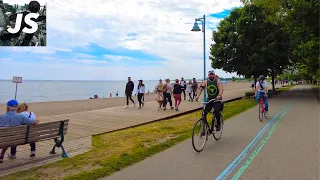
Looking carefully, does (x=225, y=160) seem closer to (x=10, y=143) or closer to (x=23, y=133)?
(x=23, y=133)

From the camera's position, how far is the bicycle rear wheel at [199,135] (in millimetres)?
6624

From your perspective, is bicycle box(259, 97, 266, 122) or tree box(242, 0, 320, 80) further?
tree box(242, 0, 320, 80)

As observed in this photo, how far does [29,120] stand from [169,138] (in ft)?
12.2

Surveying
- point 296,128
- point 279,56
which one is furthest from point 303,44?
point 296,128

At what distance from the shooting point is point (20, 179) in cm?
476

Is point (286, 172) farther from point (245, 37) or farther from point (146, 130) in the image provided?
point (245, 37)

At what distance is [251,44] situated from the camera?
26578mm

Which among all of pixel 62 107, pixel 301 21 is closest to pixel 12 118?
pixel 62 107

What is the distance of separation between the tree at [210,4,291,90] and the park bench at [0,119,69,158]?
21583 millimetres

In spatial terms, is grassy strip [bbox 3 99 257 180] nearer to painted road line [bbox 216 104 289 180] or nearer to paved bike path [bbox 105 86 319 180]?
paved bike path [bbox 105 86 319 180]

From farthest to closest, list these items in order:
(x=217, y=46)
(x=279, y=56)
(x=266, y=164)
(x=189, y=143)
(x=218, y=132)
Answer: (x=217, y=46) → (x=279, y=56) → (x=218, y=132) → (x=189, y=143) → (x=266, y=164)

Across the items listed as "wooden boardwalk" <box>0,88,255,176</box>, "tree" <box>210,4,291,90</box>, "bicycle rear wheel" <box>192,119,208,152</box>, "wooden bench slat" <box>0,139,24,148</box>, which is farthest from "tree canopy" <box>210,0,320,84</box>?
"wooden bench slat" <box>0,139,24,148</box>

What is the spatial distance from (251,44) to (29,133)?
2388 centimetres

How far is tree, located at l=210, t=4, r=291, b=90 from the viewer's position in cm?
2559
